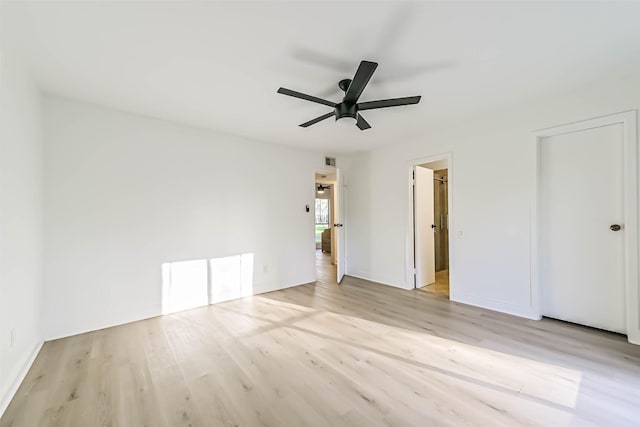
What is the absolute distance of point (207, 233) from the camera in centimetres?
352

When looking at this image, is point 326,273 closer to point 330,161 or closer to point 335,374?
point 330,161

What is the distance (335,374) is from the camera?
6.28 feet

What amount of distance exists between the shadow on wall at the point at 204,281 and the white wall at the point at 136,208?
0.09 meters

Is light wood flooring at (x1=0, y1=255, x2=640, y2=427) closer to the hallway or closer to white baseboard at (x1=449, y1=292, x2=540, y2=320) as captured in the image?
white baseboard at (x1=449, y1=292, x2=540, y2=320)

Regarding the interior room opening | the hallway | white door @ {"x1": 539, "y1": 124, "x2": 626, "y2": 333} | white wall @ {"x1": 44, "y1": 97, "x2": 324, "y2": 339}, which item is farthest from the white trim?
white door @ {"x1": 539, "y1": 124, "x2": 626, "y2": 333}

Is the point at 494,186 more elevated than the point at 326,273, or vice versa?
the point at 494,186

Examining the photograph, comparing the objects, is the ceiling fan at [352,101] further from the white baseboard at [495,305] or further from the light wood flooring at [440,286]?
the light wood flooring at [440,286]

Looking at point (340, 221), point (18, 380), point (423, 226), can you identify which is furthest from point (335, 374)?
point (340, 221)

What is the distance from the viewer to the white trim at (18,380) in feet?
5.31

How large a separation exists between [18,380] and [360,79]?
10.5 feet

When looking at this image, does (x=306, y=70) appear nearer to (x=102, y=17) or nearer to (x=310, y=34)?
(x=310, y=34)

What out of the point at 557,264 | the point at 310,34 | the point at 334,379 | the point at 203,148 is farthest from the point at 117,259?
the point at 557,264

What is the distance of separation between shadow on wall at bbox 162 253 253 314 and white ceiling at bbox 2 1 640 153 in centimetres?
190

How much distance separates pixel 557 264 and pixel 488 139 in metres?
1.58
